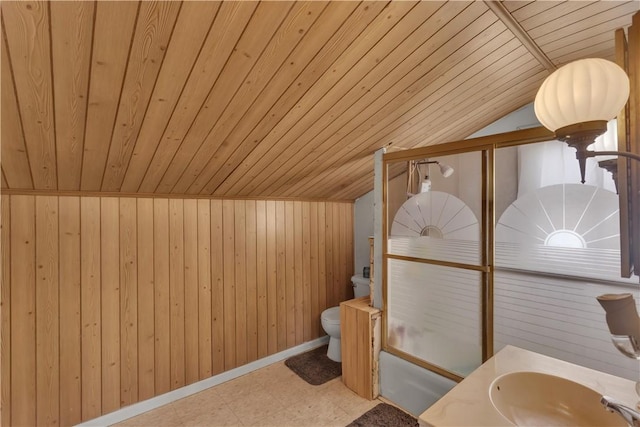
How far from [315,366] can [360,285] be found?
94cm

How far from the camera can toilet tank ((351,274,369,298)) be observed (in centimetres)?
316

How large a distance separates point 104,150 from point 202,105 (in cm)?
66

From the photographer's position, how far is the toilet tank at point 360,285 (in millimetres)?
3156

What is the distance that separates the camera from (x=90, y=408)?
A: 1966 millimetres

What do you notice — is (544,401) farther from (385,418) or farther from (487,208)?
(385,418)

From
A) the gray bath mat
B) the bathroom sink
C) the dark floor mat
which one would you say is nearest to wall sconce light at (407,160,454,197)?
the bathroom sink

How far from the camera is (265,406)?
2186 mm

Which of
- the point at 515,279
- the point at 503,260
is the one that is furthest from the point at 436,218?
the point at 515,279

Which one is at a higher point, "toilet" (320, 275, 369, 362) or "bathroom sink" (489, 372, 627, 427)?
"bathroom sink" (489, 372, 627, 427)

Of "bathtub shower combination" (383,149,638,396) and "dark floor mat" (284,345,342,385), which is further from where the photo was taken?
"dark floor mat" (284,345,342,385)

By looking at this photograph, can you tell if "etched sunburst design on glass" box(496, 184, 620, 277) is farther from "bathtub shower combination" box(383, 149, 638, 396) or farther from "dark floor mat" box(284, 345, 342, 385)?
"dark floor mat" box(284, 345, 342, 385)

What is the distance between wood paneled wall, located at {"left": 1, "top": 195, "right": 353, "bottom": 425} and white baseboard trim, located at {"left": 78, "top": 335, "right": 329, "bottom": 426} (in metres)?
0.04

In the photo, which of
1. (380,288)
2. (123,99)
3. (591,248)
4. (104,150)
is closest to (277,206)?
(380,288)

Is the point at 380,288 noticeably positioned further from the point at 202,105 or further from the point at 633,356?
the point at 202,105
